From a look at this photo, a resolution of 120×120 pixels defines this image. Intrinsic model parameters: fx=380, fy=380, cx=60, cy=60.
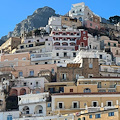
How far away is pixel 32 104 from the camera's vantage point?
58.6 meters

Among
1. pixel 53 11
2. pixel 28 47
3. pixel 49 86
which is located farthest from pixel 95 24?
pixel 49 86

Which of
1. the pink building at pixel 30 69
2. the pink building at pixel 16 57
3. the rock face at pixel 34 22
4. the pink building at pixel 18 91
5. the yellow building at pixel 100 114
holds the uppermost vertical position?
the rock face at pixel 34 22

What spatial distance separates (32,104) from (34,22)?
288ft

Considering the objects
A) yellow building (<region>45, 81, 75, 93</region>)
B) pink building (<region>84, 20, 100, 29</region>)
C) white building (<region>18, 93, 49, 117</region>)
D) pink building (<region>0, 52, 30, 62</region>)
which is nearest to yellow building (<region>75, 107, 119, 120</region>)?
white building (<region>18, 93, 49, 117</region>)

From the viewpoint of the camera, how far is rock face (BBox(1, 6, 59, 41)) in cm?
14002

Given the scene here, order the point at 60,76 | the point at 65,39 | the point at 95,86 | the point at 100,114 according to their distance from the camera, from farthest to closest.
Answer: the point at 65,39, the point at 60,76, the point at 95,86, the point at 100,114

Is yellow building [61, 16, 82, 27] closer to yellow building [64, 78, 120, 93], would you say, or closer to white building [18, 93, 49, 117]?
yellow building [64, 78, 120, 93]

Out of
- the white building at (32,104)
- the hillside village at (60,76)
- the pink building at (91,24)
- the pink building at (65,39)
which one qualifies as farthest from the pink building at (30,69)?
the pink building at (91,24)

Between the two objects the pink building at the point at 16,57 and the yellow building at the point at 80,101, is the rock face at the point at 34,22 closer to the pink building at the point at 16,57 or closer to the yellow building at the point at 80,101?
the pink building at the point at 16,57

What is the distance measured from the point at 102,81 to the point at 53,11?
3759 inches

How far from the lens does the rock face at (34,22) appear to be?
140025 mm

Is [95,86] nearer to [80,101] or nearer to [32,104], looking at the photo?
[80,101]

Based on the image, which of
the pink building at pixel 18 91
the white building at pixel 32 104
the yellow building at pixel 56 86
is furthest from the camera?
the yellow building at pixel 56 86

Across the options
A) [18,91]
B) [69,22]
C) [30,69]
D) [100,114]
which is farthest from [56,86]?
[69,22]
